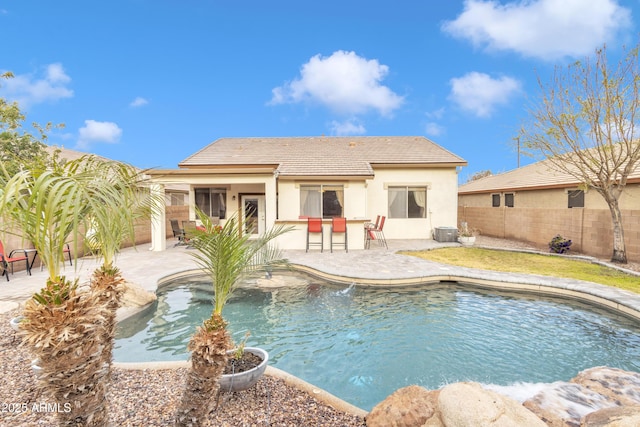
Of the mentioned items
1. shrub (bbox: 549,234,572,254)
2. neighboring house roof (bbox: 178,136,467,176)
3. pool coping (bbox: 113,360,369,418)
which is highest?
neighboring house roof (bbox: 178,136,467,176)

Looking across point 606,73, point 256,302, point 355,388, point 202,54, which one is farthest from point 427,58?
point 355,388

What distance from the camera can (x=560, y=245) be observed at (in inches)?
458

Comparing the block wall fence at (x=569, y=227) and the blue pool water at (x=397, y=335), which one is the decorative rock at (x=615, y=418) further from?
the block wall fence at (x=569, y=227)

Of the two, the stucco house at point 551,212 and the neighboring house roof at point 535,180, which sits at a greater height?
the neighboring house roof at point 535,180

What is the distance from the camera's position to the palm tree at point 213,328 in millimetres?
2445

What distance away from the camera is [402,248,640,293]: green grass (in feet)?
26.2

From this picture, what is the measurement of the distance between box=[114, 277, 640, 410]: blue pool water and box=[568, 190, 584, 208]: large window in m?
8.82

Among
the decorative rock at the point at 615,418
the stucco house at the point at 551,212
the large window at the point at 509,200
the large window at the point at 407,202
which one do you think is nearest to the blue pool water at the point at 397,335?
the decorative rock at the point at 615,418

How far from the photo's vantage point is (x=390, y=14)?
15922 millimetres

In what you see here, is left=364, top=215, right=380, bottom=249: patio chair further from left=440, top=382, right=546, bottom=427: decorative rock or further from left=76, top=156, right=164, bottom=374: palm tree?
left=76, top=156, right=164, bottom=374: palm tree

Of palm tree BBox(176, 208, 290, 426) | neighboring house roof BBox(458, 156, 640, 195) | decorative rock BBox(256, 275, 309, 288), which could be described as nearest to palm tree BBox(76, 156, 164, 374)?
palm tree BBox(176, 208, 290, 426)

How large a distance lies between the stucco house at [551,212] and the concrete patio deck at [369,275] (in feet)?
16.9

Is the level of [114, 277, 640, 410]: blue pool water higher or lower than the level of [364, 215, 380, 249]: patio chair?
lower

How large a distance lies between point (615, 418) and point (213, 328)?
326 cm
